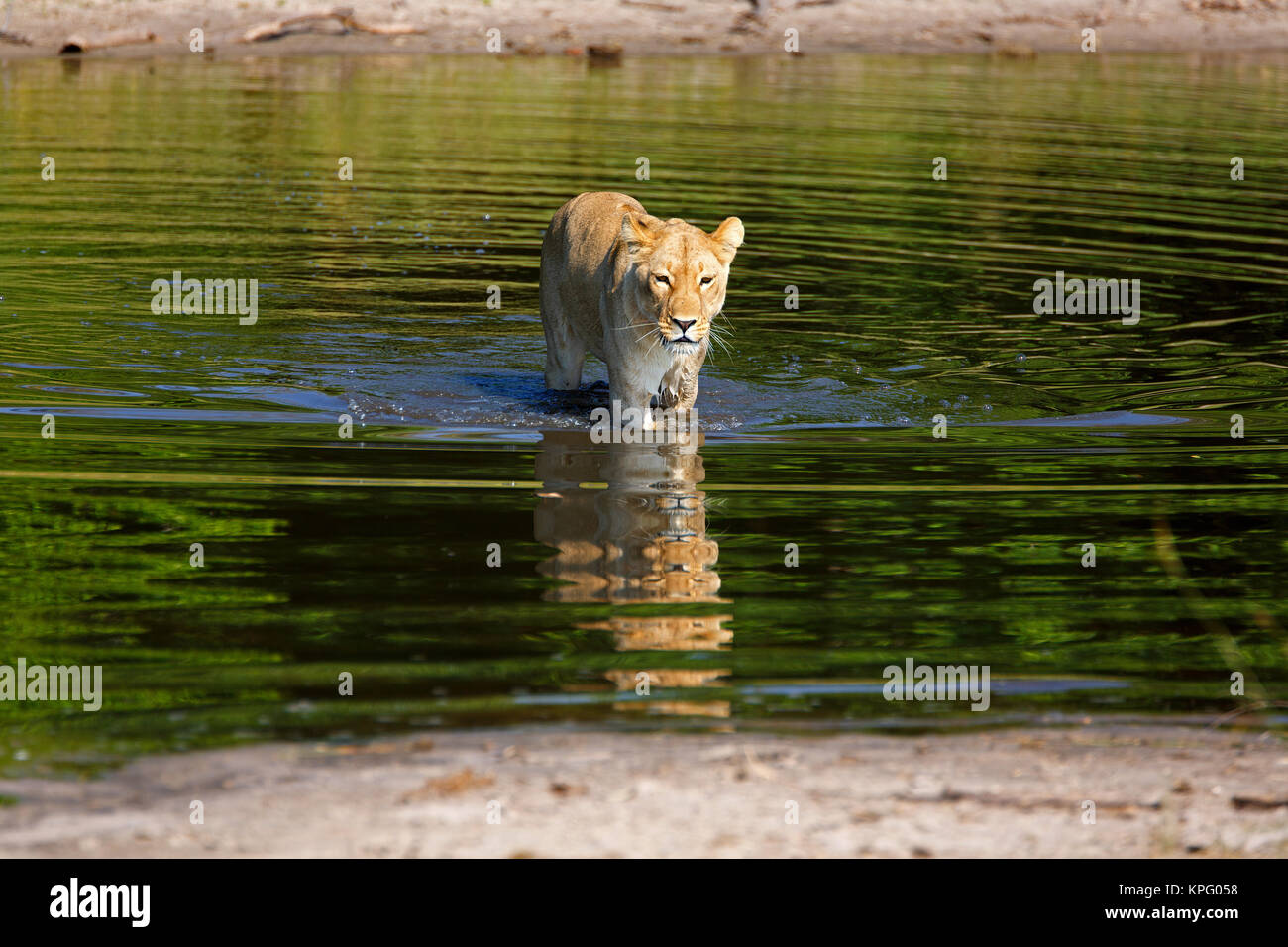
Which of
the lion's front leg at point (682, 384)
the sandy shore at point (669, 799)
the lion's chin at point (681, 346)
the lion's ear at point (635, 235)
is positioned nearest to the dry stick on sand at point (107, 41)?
the lion's front leg at point (682, 384)

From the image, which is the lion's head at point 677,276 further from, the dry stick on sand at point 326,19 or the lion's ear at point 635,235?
the dry stick on sand at point 326,19

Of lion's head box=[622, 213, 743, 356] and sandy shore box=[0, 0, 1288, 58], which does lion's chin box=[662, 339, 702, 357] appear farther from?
sandy shore box=[0, 0, 1288, 58]

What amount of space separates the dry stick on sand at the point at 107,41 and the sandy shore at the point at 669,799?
95.2 feet

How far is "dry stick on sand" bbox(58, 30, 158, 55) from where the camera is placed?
3111 cm

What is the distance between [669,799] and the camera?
491 centimetres

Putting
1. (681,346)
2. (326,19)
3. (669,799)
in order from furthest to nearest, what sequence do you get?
(326,19) → (681,346) → (669,799)

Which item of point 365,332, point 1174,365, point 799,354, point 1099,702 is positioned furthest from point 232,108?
point 1099,702

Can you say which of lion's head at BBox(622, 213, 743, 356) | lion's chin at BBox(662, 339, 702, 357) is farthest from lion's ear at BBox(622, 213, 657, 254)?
lion's chin at BBox(662, 339, 702, 357)

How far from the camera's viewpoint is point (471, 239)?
54.6 ft

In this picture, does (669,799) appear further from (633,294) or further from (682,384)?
(682,384)

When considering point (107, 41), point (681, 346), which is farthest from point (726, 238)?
point (107, 41)

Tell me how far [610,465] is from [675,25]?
29.2m

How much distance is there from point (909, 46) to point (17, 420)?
3111 centimetres

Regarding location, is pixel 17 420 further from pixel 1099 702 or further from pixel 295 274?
pixel 1099 702
